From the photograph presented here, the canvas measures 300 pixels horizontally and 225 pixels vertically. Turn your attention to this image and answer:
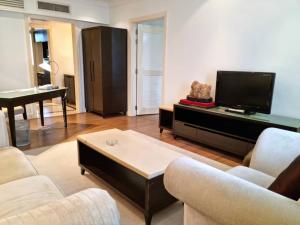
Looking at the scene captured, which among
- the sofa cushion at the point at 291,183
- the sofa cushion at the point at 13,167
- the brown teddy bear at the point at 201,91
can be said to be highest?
the brown teddy bear at the point at 201,91

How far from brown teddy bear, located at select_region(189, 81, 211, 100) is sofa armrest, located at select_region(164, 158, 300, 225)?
8.29 ft

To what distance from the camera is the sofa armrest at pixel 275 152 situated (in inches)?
66.2

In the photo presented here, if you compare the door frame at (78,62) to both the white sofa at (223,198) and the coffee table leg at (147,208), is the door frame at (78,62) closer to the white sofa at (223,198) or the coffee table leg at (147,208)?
the coffee table leg at (147,208)

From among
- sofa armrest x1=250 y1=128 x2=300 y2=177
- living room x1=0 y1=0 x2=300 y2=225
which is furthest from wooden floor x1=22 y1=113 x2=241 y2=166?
sofa armrest x1=250 y1=128 x2=300 y2=177

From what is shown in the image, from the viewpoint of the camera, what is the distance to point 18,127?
342 centimetres

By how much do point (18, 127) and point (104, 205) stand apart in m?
3.16

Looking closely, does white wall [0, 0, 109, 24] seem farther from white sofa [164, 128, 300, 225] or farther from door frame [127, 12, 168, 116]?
white sofa [164, 128, 300, 225]

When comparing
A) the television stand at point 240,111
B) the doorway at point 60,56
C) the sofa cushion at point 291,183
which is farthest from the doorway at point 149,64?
the sofa cushion at point 291,183

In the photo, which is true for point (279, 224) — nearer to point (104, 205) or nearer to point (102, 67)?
point (104, 205)

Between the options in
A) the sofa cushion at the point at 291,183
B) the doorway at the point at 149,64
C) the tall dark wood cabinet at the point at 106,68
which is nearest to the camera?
the sofa cushion at the point at 291,183

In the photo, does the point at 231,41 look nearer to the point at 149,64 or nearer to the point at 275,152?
the point at 275,152

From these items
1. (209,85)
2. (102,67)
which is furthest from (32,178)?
(102,67)

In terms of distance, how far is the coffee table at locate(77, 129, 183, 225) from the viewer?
177 cm

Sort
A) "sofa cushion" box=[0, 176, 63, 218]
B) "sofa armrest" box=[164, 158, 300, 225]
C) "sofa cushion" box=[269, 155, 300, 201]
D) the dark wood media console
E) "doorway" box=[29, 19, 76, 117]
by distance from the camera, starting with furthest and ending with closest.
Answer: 1. "doorway" box=[29, 19, 76, 117]
2. the dark wood media console
3. "sofa cushion" box=[0, 176, 63, 218]
4. "sofa cushion" box=[269, 155, 300, 201]
5. "sofa armrest" box=[164, 158, 300, 225]
